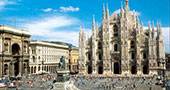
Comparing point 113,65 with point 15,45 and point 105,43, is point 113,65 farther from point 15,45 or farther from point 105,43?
point 15,45

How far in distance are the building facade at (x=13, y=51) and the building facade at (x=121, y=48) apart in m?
17.3

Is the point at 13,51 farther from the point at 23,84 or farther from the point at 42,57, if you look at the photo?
the point at 23,84

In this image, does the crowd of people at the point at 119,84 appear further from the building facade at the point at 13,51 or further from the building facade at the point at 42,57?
the building facade at the point at 42,57

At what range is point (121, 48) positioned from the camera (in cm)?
6488

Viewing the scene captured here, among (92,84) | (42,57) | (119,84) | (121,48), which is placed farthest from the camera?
(42,57)

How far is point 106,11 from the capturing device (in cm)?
6781

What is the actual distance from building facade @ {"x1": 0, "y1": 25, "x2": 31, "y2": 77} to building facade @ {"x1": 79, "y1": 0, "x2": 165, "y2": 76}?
17.3 meters

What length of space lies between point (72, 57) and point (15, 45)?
5066 cm

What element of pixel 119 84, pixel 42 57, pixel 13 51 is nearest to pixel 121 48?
pixel 119 84

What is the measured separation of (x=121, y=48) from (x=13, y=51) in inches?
1235

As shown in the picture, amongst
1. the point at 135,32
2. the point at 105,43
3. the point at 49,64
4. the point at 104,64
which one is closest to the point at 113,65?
the point at 104,64

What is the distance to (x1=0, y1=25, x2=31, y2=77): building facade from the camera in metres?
52.8

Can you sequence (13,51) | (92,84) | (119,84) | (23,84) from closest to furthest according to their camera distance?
(119,84)
(23,84)
(92,84)
(13,51)

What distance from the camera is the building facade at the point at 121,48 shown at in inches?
2462
